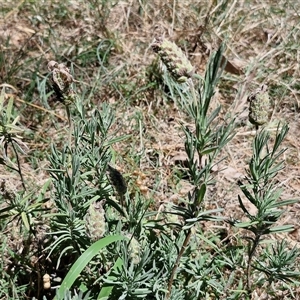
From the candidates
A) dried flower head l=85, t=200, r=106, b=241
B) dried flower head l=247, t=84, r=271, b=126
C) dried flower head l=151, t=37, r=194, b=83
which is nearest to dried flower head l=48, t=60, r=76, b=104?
dried flower head l=151, t=37, r=194, b=83

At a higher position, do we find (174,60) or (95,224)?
(174,60)

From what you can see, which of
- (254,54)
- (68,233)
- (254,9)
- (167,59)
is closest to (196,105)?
(167,59)

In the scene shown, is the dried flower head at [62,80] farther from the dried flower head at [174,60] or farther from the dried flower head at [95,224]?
the dried flower head at [95,224]

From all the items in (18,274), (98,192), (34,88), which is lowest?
(18,274)

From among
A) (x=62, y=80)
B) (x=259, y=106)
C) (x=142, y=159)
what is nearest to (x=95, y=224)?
(x=62, y=80)

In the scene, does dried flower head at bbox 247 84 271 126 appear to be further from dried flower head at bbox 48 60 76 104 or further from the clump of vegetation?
dried flower head at bbox 48 60 76 104

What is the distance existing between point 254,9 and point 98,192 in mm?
2153

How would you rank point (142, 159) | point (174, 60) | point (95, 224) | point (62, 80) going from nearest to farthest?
point (174, 60) → point (62, 80) → point (95, 224) → point (142, 159)

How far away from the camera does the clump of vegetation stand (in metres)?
1.57

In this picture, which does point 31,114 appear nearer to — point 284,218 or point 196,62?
point 196,62

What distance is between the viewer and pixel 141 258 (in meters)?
1.60

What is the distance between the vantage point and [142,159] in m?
2.68

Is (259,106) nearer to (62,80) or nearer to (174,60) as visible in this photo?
(174,60)

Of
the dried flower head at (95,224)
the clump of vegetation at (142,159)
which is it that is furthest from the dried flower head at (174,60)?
the dried flower head at (95,224)
